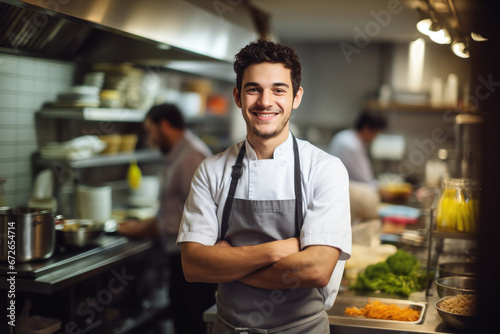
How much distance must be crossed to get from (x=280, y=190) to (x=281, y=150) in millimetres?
145

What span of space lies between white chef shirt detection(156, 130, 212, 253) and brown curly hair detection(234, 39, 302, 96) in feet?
5.12

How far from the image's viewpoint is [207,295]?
10.4 feet

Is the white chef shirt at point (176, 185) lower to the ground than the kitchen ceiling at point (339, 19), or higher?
lower

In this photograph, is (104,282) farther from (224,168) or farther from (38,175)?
(224,168)

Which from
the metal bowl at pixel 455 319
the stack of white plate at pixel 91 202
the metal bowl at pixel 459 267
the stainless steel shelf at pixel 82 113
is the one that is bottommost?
the metal bowl at pixel 455 319

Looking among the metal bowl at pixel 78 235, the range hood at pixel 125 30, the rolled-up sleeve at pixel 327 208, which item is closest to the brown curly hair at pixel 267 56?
the rolled-up sleeve at pixel 327 208

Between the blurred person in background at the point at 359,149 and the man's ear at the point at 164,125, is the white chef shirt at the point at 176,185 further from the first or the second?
the blurred person in background at the point at 359,149

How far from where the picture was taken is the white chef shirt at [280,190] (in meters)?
1.71

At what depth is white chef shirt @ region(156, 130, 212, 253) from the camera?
3275 millimetres

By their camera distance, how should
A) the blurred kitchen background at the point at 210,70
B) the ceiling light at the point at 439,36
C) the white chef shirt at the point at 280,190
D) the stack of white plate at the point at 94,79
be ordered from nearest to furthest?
the white chef shirt at the point at 280,190 → the ceiling light at the point at 439,36 → the blurred kitchen background at the point at 210,70 → the stack of white plate at the point at 94,79

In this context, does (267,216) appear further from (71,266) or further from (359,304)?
(71,266)

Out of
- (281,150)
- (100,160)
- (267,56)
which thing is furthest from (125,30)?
(100,160)

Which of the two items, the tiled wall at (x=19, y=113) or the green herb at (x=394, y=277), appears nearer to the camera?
the green herb at (x=394, y=277)

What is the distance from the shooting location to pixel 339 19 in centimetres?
504
